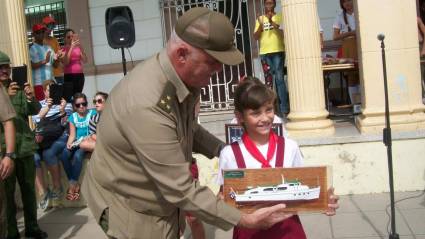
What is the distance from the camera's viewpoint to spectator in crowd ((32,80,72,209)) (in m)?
7.36

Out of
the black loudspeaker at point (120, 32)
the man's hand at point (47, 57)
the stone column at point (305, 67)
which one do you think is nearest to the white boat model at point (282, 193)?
the stone column at point (305, 67)

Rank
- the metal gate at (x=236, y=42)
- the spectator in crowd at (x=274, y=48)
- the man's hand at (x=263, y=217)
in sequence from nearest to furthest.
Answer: the man's hand at (x=263, y=217) < the spectator in crowd at (x=274, y=48) < the metal gate at (x=236, y=42)

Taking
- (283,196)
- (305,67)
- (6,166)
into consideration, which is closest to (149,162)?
(283,196)

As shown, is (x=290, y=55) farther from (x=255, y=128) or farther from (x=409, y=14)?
(x=255, y=128)

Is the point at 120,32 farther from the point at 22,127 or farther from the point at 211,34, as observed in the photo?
the point at 211,34

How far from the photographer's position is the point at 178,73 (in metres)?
2.52

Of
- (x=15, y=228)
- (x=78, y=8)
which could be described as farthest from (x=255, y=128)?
(x=78, y=8)

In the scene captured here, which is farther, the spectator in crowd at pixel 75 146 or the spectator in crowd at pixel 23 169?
the spectator in crowd at pixel 75 146

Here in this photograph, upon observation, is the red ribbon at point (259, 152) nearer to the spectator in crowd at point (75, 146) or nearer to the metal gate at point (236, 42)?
the spectator in crowd at point (75, 146)

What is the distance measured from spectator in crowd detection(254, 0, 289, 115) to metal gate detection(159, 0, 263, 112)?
7.78 feet

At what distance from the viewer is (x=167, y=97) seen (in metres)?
2.50

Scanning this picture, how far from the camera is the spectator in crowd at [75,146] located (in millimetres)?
7340

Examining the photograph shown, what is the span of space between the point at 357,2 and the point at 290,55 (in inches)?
39.3

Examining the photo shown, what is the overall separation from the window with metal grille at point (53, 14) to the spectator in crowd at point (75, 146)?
234 inches
